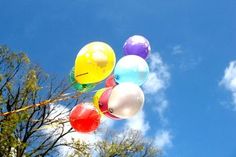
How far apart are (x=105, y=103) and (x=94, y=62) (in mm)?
604

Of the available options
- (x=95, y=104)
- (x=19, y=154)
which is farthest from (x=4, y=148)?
(x=95, y=104)

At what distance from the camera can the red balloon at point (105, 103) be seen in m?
6.30

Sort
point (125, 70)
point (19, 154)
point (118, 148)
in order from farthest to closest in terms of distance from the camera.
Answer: point (118, 148), point (19, 154), point (125, 70)

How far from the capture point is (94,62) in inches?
241

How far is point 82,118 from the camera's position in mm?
6297

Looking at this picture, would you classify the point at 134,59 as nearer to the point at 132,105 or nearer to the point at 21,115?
the point at 132,105

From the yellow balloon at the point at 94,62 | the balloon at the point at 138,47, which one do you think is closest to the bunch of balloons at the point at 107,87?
the yellow balloon at the point at 94,62

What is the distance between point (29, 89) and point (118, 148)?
677cm

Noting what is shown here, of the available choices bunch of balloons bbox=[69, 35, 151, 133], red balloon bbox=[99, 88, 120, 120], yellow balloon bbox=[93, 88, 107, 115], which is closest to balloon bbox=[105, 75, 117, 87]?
bunch of balloons bbox=[69, 35, 151, 133]

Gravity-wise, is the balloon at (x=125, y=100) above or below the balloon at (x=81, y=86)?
below

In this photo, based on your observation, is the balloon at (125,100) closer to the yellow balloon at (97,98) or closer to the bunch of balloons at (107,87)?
the bunch of balloons at (107,87)

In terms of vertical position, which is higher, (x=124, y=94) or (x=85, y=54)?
(x=85, y=54)

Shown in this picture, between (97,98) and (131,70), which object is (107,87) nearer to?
(97,98)

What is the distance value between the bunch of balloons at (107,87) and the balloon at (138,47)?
37 centimetres
